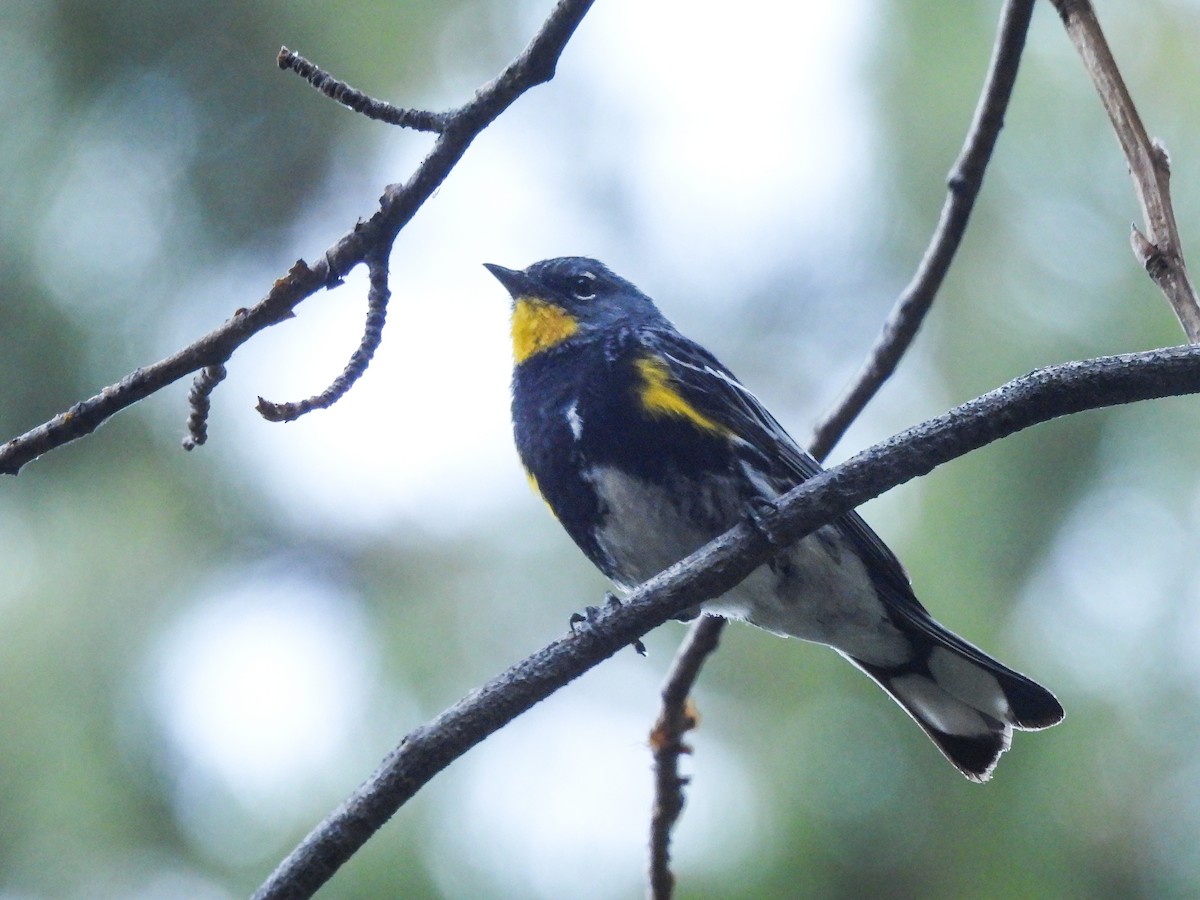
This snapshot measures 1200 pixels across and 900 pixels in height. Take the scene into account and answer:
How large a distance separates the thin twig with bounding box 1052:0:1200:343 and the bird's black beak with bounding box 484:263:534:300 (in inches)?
73.4

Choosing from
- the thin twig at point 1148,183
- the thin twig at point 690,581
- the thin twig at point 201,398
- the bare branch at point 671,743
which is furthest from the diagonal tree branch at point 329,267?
the bare branch at point 671,743

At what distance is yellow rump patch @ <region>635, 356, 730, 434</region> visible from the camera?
330cm

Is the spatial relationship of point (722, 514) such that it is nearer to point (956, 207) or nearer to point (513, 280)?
point (956, 207)

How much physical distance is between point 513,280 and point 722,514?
4.16 ft

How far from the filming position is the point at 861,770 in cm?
387

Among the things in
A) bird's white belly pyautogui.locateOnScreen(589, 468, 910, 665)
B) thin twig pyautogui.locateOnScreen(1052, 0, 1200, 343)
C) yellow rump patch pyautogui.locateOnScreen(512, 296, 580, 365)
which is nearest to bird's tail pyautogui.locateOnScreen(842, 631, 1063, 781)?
bird's white belly pyautogui.locateOnScreen(589, 468, 910, 665)

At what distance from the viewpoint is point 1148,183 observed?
104 inches

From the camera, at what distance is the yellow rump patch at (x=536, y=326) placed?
12.5ft

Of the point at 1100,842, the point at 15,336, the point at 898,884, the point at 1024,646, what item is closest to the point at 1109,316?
the point at 1024,646

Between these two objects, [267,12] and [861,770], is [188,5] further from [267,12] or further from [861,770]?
[861,770]

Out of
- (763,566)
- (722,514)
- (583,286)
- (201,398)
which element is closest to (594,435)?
(722,514)

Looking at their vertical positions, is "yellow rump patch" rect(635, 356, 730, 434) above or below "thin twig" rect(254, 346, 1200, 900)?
above

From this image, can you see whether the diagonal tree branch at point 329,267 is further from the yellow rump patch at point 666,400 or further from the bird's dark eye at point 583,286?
the bird's dark eye at point 583,286

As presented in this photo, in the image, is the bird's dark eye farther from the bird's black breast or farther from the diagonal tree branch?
the diagonal tree branch
